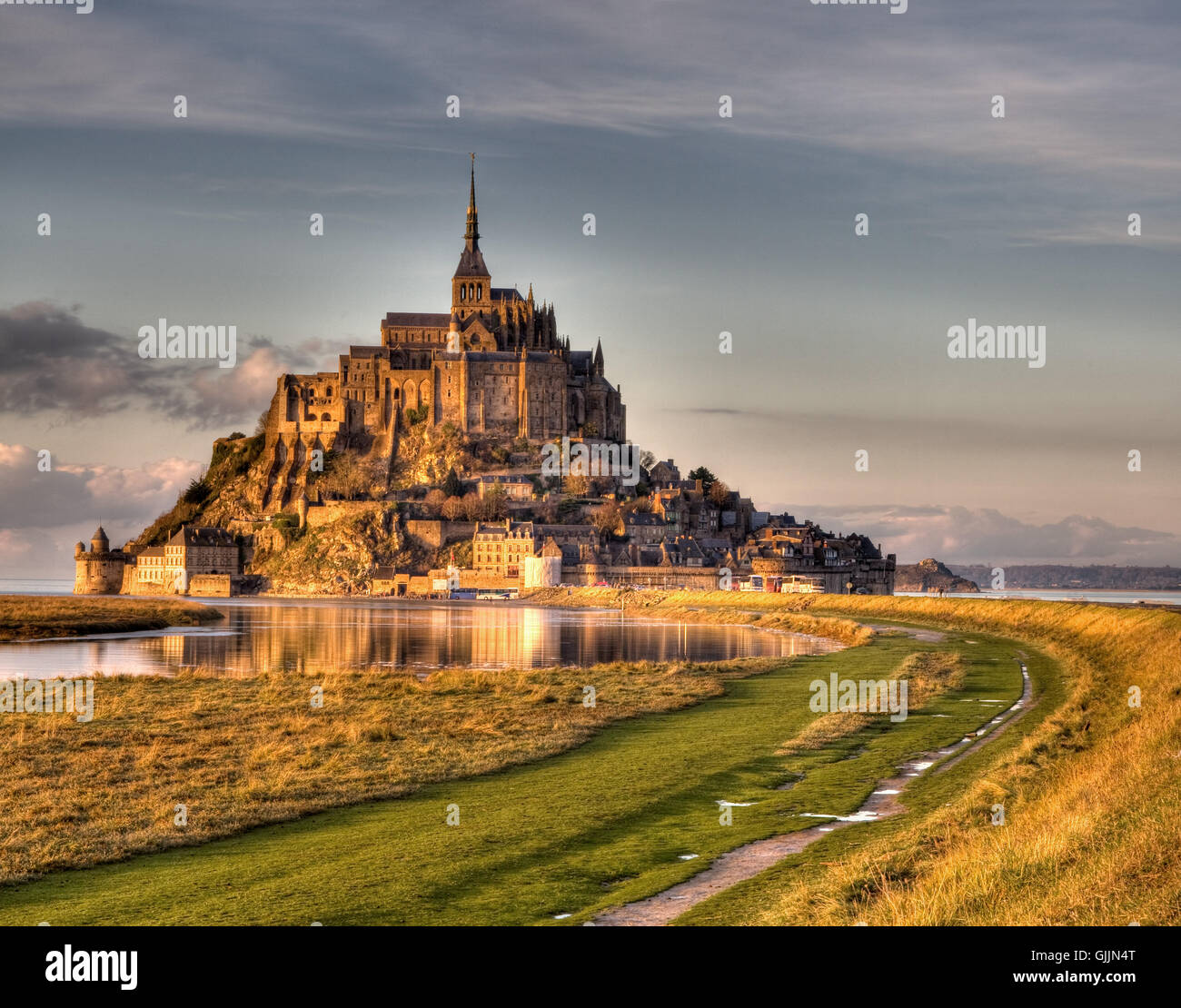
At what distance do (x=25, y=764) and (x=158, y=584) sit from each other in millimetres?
147208

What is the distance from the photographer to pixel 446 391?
15888 centimetres

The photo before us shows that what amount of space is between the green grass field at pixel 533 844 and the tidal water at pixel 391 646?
75.8ft

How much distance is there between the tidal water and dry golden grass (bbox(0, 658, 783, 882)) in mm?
8420

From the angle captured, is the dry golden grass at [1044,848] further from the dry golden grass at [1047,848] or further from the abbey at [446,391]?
the abbey at [446,391]

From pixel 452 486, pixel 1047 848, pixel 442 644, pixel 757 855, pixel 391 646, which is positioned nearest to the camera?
pixel 1047 848

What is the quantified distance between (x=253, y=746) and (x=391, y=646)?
34811 millimetres

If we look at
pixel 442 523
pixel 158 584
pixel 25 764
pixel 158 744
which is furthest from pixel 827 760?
pixel 158 584

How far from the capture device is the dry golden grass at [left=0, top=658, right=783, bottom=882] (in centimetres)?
1560

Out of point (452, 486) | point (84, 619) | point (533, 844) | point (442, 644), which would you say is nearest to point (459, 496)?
point (452, 486)

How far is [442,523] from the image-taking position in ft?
488

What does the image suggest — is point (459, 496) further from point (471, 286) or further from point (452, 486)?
point (471, 286)

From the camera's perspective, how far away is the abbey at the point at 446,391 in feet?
522

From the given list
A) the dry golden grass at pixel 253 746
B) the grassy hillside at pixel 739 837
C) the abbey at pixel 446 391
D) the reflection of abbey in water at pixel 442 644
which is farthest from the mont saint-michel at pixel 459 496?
the grassy hillside at pixel 739 837
